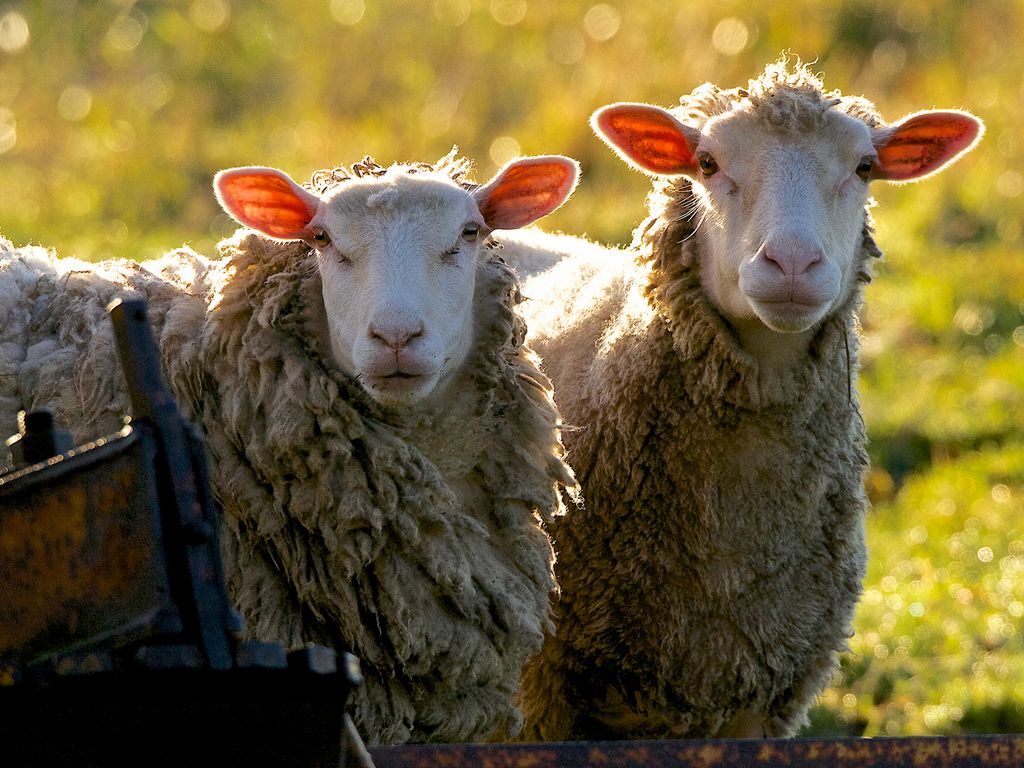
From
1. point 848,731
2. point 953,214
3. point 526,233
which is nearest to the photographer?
point 848,731

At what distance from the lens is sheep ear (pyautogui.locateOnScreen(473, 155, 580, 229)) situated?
350 centimetres

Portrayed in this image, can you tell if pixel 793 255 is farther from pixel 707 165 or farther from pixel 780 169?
pixel 707 165

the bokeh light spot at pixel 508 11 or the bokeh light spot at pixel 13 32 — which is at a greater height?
the bokeh light spot at pixel 13 32

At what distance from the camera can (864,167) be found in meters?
3.80

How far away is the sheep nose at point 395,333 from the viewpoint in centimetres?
301

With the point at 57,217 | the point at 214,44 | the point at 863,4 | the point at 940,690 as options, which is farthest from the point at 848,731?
the point at 214,44

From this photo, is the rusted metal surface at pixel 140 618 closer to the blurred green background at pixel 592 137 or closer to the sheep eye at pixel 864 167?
the sheep eye at pixel 864 167

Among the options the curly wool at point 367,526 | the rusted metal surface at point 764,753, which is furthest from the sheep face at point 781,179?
the rusted metal surface at point 764,753

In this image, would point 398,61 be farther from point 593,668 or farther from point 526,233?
point 593,668

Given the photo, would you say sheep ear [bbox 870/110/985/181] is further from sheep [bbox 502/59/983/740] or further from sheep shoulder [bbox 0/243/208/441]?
sheep shoulder [bbox 0/243/208/441]

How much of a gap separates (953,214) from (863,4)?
3.43 meters

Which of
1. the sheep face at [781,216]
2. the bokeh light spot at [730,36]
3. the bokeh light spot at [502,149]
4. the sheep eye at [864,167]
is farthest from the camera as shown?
the bokeh light spot at [730,36]

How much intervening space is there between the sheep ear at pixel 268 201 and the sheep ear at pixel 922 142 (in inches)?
58.0

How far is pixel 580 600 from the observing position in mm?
3963
